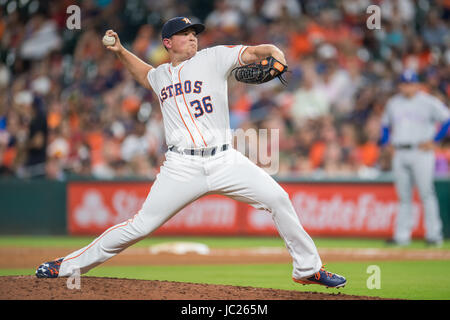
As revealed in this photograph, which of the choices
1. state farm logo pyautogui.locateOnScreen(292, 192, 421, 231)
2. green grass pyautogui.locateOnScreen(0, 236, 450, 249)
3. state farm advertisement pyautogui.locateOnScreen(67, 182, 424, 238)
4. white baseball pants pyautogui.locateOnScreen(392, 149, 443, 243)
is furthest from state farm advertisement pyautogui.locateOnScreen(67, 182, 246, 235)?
white baseball pants pyautogui.locateOnScreen(392, 149, 443, 243)

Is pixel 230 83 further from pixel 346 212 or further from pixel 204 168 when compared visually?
pixel 204 168

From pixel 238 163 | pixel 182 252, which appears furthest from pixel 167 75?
pixel 182 252

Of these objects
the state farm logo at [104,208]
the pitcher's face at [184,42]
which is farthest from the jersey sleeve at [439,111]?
the pitcher's face at [184,42]

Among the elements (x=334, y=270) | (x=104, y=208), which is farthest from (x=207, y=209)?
(x=334, y=270)

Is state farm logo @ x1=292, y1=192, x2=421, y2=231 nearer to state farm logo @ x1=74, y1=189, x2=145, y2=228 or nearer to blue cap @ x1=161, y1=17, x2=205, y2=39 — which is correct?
state farm logo @ x1=74, y1=189, x2=145, y2=228

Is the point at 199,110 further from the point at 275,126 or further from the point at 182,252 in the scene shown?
the point at 275,126

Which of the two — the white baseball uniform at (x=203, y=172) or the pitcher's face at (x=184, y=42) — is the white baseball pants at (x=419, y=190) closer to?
the white baseball uniform at (x=203, y=172)

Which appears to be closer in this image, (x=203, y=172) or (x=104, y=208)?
(x=203, y=172)
